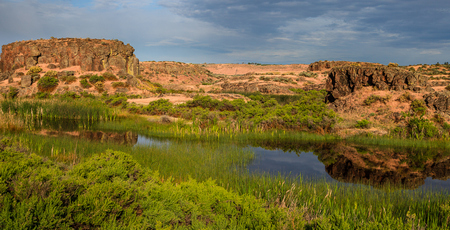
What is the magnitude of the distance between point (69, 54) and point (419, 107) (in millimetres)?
48072

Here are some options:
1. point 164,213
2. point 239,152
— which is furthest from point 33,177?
point 239,152

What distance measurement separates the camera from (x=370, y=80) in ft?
58.9

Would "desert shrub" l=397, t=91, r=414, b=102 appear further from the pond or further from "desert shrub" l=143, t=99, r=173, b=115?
"desert shrub" l=143, t=99, r=173, b=115

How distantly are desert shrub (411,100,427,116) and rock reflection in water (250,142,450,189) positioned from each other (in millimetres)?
3892

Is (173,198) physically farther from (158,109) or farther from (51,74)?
(51,74)

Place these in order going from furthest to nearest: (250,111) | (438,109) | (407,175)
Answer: (250,111) → (438,109) → (407,175)

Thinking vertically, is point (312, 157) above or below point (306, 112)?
below

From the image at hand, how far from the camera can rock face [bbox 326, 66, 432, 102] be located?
1688cm

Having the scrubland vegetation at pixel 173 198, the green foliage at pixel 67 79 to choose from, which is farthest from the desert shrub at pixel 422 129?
the green foliage at pixel 67 79

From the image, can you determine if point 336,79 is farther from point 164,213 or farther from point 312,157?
point 164,213

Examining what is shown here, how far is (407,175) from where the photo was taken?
27.9 ft

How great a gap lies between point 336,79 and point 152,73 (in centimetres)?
5822

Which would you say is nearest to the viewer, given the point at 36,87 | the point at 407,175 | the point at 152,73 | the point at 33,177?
the point at 33,177

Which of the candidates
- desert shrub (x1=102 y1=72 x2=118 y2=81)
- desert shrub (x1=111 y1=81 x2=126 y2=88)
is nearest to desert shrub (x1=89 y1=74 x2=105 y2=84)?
desert shrub (x1=102 y1=72 x2=118 y2=81)
